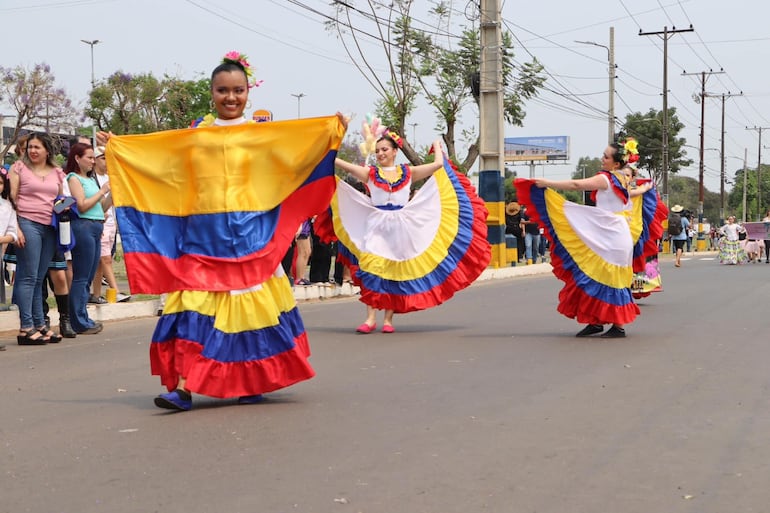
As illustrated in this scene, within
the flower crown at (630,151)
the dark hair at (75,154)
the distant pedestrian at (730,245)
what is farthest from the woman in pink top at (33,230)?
the distant pedestrian at (730,245)

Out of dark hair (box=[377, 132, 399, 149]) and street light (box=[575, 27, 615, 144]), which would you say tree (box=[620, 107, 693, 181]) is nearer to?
street light (box=[575, 27, 615, 144])

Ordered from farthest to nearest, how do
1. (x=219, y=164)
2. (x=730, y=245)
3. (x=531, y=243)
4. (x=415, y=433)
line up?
(x=730, y=245), (x=531, y=243), (x=219, y=164), (x=415, y=433)

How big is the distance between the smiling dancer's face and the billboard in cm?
11247

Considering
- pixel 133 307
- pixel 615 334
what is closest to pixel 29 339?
pixel 133 307

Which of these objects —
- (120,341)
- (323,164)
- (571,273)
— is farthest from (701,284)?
(323,164)

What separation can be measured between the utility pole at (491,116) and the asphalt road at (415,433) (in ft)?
48.7

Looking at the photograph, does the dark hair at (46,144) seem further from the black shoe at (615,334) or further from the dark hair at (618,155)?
the black shoe at (615,334)

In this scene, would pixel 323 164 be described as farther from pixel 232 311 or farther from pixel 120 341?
pixel 120 341

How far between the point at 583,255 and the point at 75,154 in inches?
193

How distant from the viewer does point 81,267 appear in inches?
437

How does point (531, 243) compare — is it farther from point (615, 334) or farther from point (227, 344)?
point (227, 344)

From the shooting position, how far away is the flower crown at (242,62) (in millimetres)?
6738

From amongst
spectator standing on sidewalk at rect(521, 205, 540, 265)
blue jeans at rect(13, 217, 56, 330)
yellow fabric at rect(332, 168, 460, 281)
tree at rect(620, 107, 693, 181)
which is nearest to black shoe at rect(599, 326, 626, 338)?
yellow fabric at rect(332, 168, 460, 281)

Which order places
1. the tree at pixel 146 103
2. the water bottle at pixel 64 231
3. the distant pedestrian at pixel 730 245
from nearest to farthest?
the water bottle at pixel 64 231
the distant pedestrian at pixel 730 245
the tree at pixel 146 103
